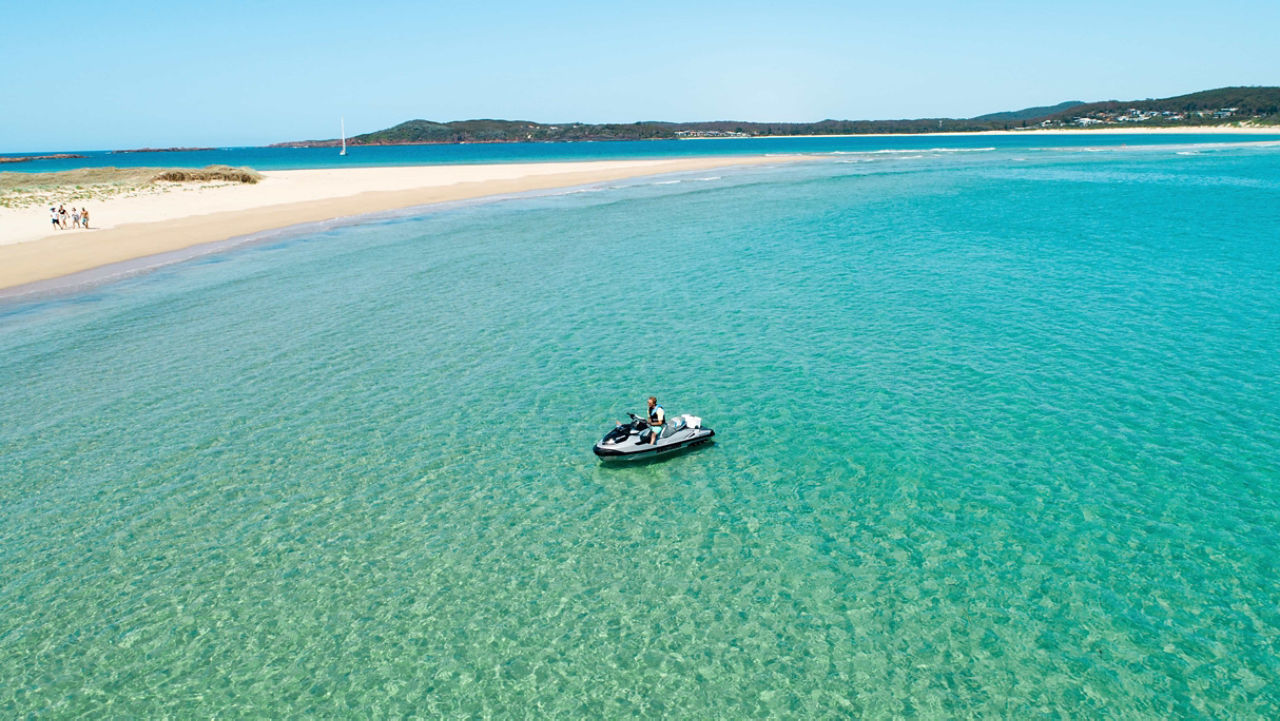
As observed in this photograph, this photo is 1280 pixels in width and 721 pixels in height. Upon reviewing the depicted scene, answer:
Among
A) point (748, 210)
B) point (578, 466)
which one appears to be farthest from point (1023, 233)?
point (578, 466)

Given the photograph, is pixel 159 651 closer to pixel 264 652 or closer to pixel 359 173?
pixel 264 652

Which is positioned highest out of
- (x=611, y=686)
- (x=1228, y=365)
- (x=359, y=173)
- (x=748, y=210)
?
(x=359, y=173)

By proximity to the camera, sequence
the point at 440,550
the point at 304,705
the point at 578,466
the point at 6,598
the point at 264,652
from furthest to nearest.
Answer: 1. the point at 578,466
2. the point at 440,550
3. the point at 6,598
4. the point at 264,652
5. the point at 304,705

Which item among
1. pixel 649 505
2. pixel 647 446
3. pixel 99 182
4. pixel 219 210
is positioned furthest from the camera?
pixel 99 182

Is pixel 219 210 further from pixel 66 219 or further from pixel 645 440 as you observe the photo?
pixel 645 440

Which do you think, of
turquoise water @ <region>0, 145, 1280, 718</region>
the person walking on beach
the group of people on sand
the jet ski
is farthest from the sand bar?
the person walking on beach

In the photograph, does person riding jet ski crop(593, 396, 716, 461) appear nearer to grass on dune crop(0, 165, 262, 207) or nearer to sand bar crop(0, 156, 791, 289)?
sand bar crop(0, 156, 791, 289)

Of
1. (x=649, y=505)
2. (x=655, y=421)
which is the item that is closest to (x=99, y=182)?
(x=655, y=421)
